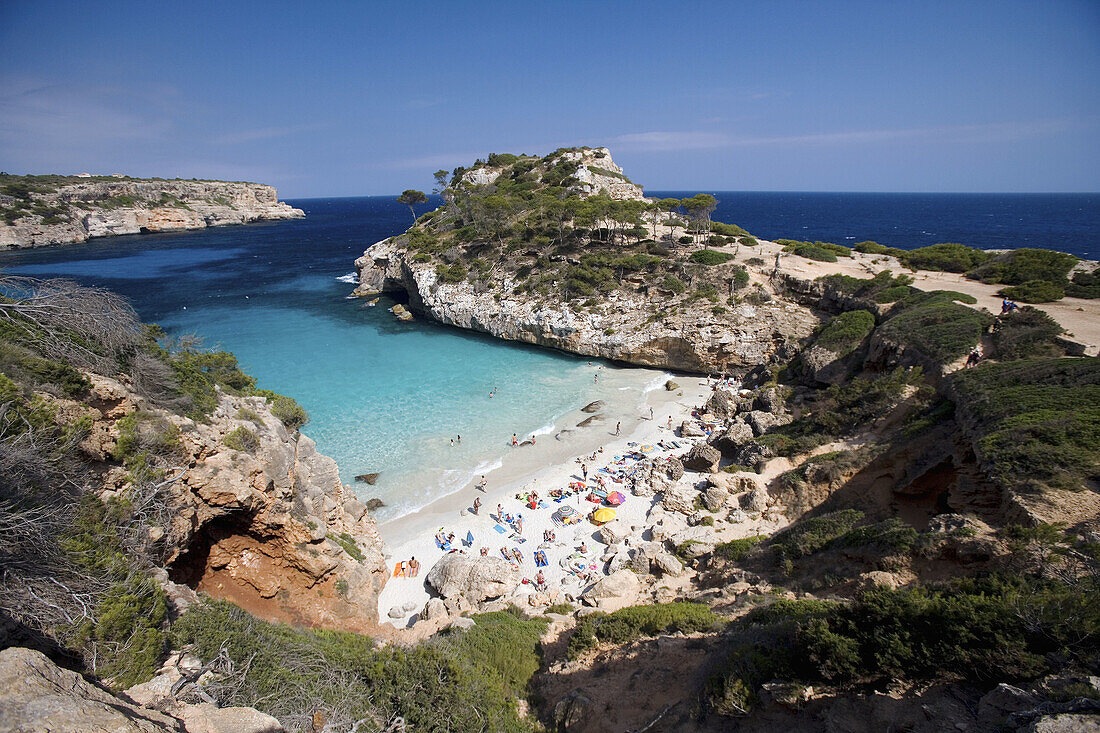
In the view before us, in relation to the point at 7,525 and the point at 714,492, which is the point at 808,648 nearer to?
the point at 714,492

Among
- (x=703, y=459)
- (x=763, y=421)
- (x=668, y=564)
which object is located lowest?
(x=668, y=564)

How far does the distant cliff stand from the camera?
79.6 metres

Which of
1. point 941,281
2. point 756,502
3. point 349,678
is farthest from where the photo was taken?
point 941,281

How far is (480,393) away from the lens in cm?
2748

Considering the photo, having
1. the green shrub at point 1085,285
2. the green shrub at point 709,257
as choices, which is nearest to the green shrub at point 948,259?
the green shrub at point 1085,285

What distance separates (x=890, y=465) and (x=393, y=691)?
14385mm

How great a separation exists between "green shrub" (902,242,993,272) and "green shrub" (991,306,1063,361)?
15.4 m

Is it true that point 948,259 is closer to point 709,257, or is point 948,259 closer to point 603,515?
point 709,257

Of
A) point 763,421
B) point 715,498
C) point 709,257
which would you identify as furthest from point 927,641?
point 709,257

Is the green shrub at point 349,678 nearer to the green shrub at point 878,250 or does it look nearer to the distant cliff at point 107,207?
the green shrub at point 878,250

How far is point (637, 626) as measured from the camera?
9609mm

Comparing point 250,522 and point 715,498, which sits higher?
point 250,522

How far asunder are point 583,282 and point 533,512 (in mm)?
22134

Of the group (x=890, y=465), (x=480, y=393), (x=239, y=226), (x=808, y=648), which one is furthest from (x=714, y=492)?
(x=239, y=226)
